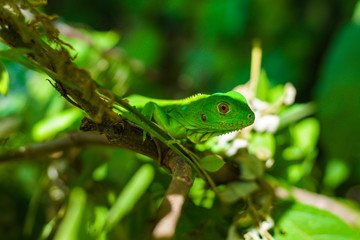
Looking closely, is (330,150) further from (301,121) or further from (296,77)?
(296,77)

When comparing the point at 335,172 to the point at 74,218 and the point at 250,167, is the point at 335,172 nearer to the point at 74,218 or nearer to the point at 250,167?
the point at 250,167

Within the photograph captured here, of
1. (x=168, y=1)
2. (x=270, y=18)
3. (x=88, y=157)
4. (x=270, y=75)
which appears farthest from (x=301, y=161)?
(x=168, y=1)

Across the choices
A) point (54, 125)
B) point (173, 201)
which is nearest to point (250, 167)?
point (173, 201)

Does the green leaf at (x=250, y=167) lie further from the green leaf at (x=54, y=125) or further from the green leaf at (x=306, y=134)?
the green leaf at (x=54, y=125)

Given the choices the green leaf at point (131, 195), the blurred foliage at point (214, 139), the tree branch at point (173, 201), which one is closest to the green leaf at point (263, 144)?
the blurred foliage at point (214, 139)

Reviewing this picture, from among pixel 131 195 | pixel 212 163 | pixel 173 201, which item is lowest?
pixel 173 201
